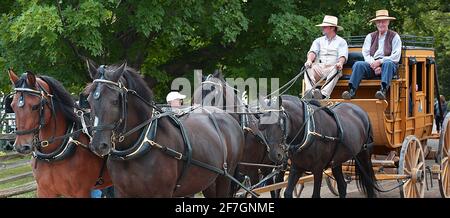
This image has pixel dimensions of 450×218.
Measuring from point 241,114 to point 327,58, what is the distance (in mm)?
1986

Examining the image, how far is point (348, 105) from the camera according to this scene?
955 cm

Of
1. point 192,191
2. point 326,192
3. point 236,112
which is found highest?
point 236,112

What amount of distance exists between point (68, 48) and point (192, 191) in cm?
606

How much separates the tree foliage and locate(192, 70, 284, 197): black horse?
3.03 meters

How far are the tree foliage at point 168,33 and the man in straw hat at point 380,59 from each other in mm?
3035

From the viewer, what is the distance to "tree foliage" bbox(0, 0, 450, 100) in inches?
437

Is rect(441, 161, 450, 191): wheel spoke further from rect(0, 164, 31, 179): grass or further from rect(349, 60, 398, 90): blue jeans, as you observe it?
rect(0, 164, 31, 179): grass

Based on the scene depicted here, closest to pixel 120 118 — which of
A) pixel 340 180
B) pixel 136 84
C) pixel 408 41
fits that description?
pixel 136 84

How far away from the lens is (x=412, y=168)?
32.8 feet

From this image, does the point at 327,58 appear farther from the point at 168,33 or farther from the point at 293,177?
the point at 168,33

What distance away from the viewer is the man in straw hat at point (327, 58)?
379 inches

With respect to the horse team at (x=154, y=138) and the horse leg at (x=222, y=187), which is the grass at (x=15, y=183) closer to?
the horse team at (x=154, y=138)
